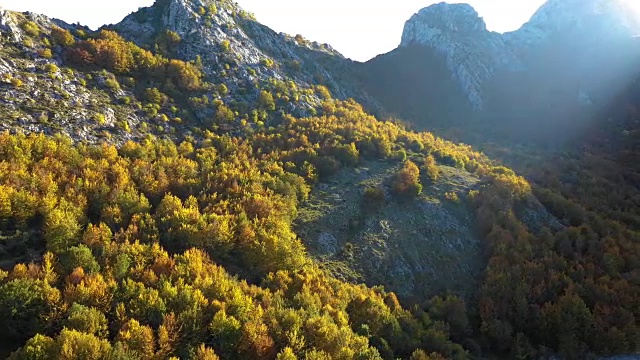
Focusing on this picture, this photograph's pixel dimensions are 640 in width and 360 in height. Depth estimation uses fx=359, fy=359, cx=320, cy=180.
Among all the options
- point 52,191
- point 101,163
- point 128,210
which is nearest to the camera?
point 52,191

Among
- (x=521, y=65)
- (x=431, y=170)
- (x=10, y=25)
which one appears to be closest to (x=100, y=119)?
(x=10, y=25)

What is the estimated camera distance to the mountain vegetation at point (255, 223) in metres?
19.8

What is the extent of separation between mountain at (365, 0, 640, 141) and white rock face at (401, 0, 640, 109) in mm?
267

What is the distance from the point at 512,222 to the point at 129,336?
37.1 metres

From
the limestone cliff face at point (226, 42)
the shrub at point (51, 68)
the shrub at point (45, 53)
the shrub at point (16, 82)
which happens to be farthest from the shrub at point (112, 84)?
the limestone cliff face at point (226, 42)

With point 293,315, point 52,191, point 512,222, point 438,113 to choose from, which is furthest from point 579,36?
point 52,191

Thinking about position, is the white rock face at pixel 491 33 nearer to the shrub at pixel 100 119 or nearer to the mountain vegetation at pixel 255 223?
the mountain vegetation at pixel 255 223

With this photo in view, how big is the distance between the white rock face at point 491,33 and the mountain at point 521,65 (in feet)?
0.88

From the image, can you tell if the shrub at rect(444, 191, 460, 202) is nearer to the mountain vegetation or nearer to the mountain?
A: the mountain vegetation

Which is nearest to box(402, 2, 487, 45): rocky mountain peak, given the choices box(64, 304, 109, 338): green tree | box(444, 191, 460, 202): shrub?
box(444, 191, 460, 202): shrub

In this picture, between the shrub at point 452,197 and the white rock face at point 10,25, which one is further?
the white rock face at point 10,25

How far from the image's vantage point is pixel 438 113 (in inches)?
3674

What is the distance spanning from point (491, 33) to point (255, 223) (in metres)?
108

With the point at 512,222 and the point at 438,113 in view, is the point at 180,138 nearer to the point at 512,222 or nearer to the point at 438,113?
the point at 512,222
